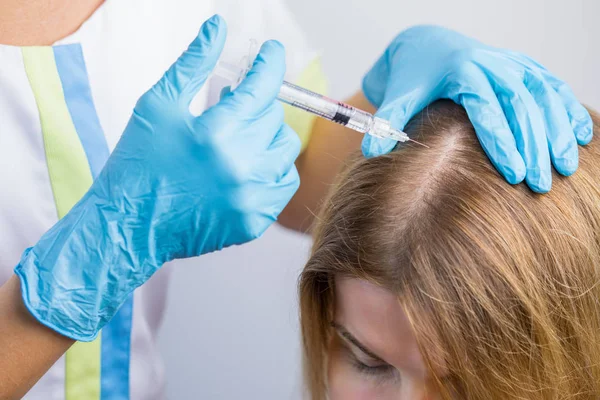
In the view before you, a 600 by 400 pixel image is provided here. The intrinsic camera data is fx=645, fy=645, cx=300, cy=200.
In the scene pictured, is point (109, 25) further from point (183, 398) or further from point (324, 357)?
point (183, 398)

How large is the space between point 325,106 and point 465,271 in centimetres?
35

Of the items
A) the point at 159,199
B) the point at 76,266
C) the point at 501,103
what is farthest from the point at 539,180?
the point at 76,266

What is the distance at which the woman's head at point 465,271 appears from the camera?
977 millimetres

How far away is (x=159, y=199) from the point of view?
0.93m

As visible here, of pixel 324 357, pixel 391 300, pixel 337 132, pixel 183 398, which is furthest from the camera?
pixel 183 398

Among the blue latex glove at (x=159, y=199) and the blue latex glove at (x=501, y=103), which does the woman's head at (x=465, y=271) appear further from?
the blue latex glove at (x=159, y=199)

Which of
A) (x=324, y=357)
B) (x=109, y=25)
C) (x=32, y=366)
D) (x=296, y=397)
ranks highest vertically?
(x=109, y=25)

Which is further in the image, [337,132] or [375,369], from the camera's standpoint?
[337,132]

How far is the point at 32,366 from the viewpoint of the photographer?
0.91 m

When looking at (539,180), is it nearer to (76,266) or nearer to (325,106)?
(325,106)

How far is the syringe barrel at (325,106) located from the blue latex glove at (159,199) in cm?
11

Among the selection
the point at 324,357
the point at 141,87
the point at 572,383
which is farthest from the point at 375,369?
the point at 141,87

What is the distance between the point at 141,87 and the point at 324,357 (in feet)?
2.14

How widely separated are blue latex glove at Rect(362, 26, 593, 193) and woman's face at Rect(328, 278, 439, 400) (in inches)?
9.6
